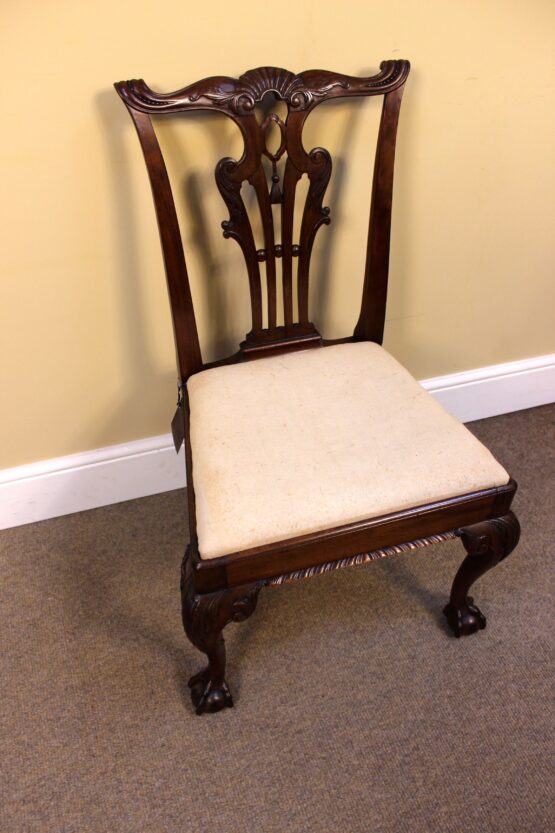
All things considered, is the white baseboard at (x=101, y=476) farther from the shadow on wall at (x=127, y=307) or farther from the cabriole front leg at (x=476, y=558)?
the cabriole front leg at (x=476, y=558)

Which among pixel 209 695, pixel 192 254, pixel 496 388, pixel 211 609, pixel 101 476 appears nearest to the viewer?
pixel 211 609

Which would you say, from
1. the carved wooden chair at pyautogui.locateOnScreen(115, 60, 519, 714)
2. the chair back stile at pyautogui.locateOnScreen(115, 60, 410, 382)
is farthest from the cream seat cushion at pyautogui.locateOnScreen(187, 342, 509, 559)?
the chair back stile at pyautogui.locateOnScreen(115, 60, 410, 382)

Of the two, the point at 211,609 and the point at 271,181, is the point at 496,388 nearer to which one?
the point at 271,181

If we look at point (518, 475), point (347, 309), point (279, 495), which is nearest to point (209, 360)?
point (347, 309)

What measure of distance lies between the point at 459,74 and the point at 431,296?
476 millimetres

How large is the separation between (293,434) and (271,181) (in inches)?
18.3

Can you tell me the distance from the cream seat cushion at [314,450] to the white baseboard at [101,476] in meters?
0.41

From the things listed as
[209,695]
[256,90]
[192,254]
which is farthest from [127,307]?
[209,695]

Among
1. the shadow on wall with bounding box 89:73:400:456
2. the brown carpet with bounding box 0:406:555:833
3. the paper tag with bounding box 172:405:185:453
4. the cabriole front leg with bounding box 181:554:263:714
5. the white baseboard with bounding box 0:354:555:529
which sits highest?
the shadow on wall with bounding box 89:73:400:456

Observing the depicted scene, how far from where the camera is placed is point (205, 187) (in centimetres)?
115

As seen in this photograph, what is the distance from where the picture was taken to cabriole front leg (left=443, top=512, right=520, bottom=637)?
105cm

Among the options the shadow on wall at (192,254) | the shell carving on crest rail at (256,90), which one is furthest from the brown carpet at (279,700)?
the shell carving on crest rail at (256,90)

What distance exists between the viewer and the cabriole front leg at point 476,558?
105 centimetres

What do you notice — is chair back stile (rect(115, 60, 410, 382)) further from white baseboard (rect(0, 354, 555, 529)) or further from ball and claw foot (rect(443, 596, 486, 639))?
ball and claw foot (rect(443, 596, 486, 639))
